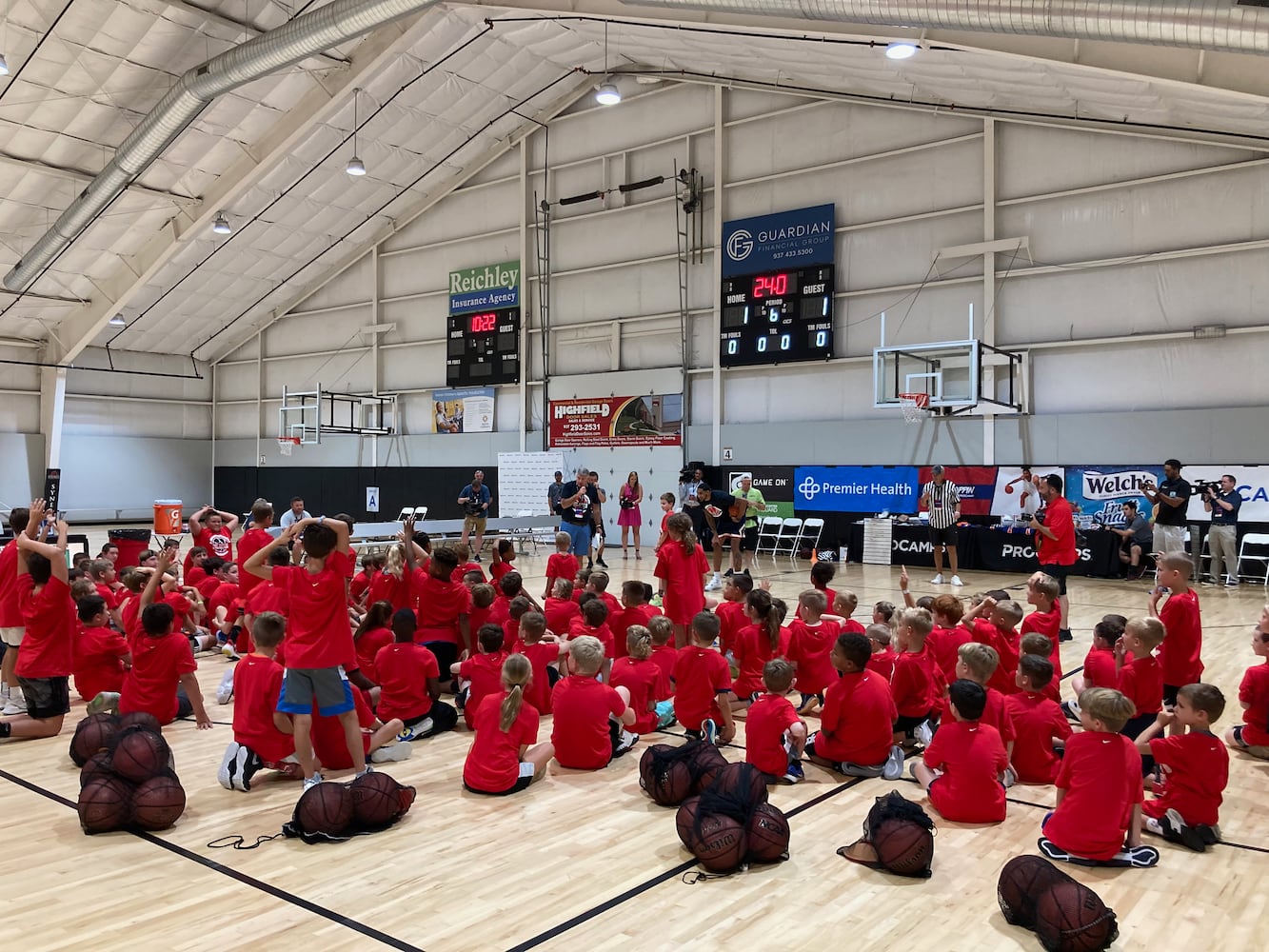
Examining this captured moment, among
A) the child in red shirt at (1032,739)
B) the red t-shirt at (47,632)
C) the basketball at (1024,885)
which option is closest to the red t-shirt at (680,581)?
the child in red shirt at (1032,739)

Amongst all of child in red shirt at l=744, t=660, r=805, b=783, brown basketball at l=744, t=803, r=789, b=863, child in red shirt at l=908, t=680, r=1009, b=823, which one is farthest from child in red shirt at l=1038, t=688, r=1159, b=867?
child in red shirt at l=744, t=660, r=805, b=783

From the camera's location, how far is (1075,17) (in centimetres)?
923

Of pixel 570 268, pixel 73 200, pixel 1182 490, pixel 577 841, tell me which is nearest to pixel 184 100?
pixel 73 200

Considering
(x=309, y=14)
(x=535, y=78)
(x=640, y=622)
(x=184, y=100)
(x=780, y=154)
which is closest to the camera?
(x=640, y=622)

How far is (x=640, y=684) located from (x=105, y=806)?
311cm

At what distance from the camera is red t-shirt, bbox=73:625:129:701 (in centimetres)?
627

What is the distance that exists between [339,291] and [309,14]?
14139mm

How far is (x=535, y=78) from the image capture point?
21.8m

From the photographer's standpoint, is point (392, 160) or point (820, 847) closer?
point (820, 847)

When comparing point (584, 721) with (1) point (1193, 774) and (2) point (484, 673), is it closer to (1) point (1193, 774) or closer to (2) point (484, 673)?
(2) point (484, 673)

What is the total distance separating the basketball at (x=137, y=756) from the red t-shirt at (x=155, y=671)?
4.20 ft

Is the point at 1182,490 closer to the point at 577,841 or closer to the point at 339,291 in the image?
the point at 577,841

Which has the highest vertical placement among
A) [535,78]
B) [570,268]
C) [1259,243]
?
[535,78]

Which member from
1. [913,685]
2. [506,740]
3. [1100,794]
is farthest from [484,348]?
[1100,794]
